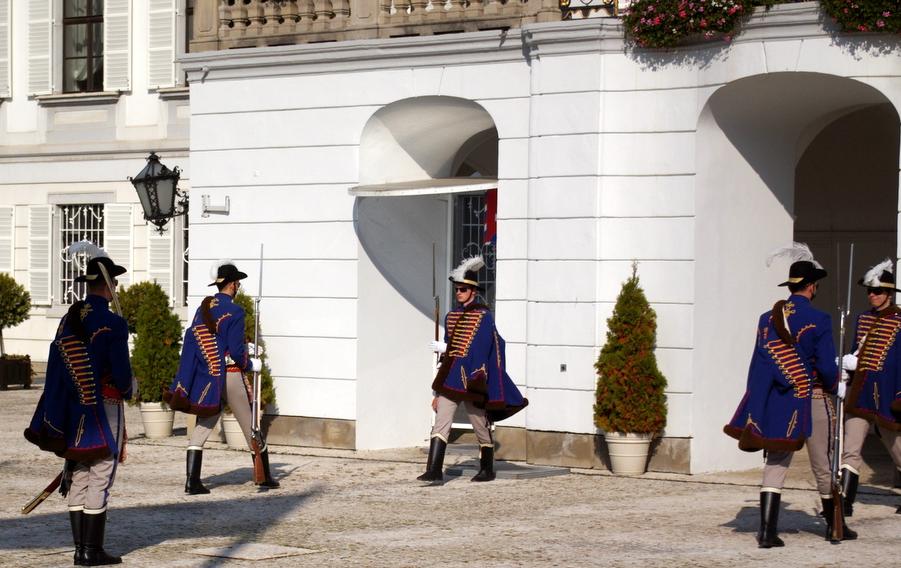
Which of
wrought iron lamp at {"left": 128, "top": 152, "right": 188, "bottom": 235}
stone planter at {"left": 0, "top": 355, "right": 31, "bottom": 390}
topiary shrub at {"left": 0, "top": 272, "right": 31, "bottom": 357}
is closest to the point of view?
wrought iron lamp at {"left": 128, "top": 152, "right": 188, "bottom": 235}

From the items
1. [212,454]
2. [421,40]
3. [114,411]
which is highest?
[421,40]

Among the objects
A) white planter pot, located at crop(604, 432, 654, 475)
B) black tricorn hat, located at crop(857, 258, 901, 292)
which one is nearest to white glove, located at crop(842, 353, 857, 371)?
black tricorn hat, located at crop(857, 258, 901, 292)

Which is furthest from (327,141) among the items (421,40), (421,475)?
(421,475)

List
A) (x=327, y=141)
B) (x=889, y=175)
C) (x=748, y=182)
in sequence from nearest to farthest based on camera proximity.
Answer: (x=748, y=182), (x=327, y=141), (x=889, y=175)

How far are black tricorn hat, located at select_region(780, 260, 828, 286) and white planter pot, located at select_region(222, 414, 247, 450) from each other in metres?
6.54

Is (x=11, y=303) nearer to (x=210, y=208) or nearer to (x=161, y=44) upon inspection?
(x=161, y=44)

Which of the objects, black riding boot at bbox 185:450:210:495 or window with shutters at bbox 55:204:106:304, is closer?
black riding boot at bbox 185:450:210:495

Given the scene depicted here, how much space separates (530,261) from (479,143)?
→ 229 cm

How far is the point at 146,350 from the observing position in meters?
16.8

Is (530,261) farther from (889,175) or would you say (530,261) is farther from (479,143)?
(889,175)

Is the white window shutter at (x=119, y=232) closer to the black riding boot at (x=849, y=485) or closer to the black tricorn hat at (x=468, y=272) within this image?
the black tricorn hat at (x=468, y=272)

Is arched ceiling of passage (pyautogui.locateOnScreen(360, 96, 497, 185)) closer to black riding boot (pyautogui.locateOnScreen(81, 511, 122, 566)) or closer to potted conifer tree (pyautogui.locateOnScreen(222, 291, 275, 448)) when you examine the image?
potted conifer tree (pyautogui.locateOnScreen(222, 291, 275, 448))

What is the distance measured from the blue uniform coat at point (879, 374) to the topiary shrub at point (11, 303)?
14813 mm

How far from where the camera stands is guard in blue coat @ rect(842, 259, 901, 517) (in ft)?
38.5
